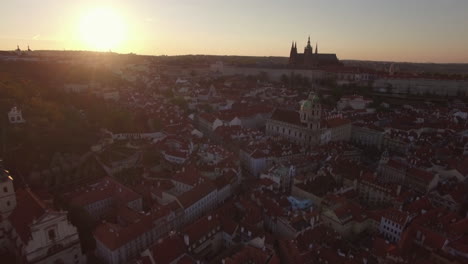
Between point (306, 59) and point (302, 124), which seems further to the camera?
point (306, 59)

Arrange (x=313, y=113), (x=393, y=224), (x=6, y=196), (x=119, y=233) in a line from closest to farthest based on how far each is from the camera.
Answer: (x=119, y=233)
(x=6, y=196)
(x=393, y=224)
(x=313, y=113)

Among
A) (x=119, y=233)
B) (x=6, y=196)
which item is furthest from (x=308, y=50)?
(x=6, y=196)

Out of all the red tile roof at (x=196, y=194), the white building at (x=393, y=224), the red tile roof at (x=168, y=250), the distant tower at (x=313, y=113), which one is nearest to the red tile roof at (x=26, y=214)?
the red tile roof at (x=168, y=250)

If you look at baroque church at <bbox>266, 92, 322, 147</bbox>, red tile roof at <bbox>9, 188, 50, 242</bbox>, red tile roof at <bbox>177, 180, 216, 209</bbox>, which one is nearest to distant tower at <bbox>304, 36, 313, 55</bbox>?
baroque church at <bbox>266, 92, 322, 147</bbox>

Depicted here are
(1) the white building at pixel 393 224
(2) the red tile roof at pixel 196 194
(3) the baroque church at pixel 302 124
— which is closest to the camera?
(1) the white building at pixel 393 224

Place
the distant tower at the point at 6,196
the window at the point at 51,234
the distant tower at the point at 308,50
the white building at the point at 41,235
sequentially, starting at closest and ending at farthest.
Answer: the white building at the point at 41,235, the window at the point at 51,234, the distant tower at the point at 6,196, the distant tower at the point at 308,50

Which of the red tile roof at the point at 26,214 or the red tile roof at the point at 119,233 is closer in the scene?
the red tile roof at the point at 26,214

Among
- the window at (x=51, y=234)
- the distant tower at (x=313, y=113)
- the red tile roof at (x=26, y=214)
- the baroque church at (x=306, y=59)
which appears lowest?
the window at (x=51, y=234)

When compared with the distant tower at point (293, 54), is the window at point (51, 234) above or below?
below

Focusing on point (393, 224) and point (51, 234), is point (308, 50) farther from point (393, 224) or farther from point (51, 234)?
point (51, 234)

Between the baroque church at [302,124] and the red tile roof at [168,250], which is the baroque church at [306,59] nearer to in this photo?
the baroque church at [302,124]

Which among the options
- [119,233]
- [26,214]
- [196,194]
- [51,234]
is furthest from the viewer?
[196,194]
